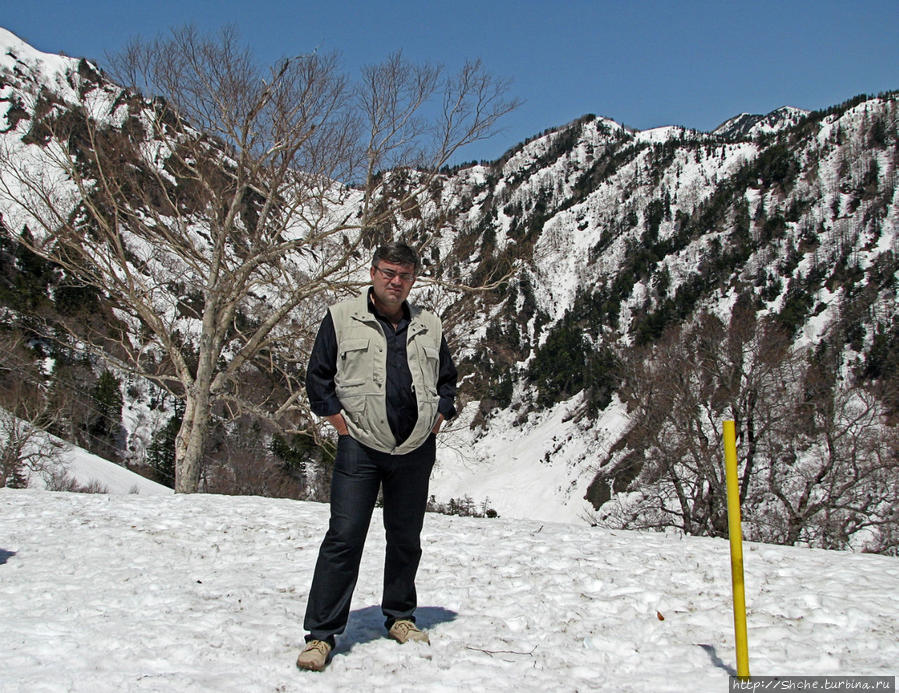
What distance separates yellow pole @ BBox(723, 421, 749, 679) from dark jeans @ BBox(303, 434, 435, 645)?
4.52 ft

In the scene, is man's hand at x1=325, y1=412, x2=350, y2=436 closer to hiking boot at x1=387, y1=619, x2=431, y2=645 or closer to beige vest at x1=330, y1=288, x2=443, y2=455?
beige vest at x1=330, y1=288, x2=443, y2=455

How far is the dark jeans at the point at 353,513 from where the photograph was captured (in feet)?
9.79

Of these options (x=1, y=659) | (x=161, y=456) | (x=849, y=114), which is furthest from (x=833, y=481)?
(x=849, y=114)

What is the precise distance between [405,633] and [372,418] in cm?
117

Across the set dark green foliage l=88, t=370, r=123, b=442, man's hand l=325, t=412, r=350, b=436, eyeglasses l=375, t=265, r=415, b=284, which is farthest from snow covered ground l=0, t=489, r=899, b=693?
dark green foliage l=88, t=370, r=123, b=442

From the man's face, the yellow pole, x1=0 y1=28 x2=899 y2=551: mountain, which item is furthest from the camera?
x1=0 y1=28 x2=899 y2=551: mountain

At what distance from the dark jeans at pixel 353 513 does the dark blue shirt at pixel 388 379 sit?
0.56 ft

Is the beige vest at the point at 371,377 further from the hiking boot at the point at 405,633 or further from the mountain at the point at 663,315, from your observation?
the mountain at the point at 663,315

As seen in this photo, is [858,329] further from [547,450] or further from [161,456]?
[161,456]

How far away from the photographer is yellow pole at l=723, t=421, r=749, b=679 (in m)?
2.58

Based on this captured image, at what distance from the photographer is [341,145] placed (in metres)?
10.6

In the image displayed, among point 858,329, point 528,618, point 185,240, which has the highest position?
point 858,329

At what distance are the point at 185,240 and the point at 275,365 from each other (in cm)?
256

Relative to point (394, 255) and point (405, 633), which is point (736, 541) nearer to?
point (405, 633)
